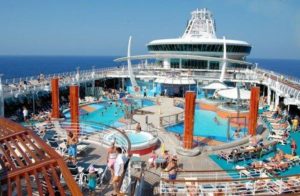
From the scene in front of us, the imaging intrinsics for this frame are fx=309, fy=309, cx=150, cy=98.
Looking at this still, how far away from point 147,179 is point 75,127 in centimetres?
564

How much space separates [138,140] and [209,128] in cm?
689

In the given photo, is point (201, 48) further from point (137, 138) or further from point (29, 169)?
point (29, 169)

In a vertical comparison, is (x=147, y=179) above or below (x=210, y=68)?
below

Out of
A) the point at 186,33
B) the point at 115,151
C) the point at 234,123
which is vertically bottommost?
the point at 234,123

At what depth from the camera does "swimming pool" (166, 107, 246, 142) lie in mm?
18281

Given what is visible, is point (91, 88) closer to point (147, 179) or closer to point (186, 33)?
point (186, 33)

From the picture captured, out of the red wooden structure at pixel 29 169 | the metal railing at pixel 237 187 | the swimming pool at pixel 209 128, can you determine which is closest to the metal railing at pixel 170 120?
the swimming pool at pixel 209 128

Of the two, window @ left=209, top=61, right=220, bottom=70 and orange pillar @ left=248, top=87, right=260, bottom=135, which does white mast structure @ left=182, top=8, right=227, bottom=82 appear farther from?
orange pillar @ left=248, top=87, right=260, bottom=135

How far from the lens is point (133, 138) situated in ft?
49.3

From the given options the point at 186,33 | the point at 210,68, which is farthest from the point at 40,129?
the point at 186,33

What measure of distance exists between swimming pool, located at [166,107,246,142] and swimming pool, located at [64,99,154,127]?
149 inches

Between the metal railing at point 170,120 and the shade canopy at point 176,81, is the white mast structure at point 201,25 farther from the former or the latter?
the metal railing at point 170,120

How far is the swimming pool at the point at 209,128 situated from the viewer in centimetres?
1828

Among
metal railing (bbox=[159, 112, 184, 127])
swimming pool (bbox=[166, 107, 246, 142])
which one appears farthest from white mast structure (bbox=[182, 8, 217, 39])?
metal railing (bbox=[159, 112, 184, 127])
